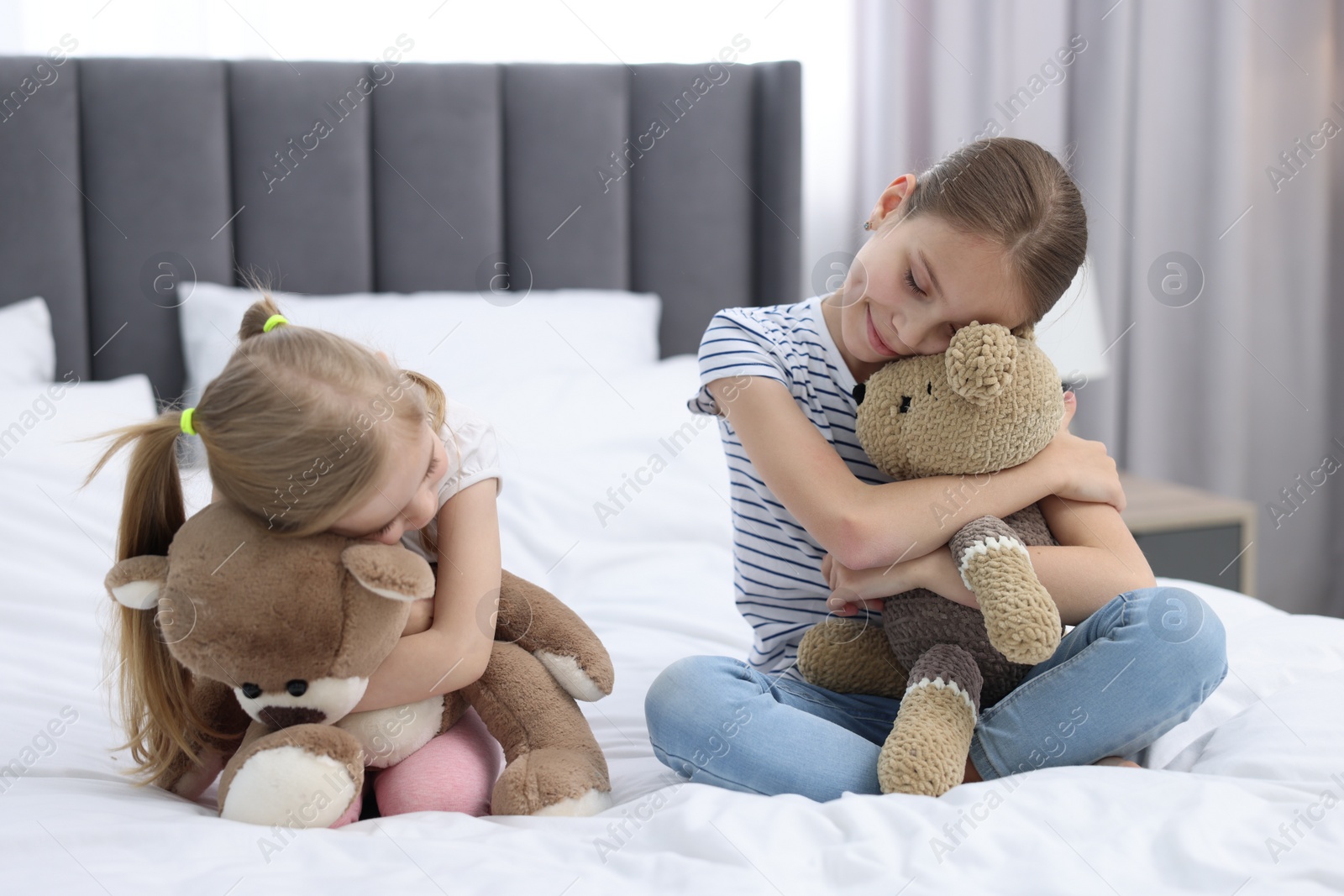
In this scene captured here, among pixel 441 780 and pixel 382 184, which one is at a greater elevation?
pixel 382 184

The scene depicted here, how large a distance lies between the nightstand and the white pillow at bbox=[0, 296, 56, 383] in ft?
6.08

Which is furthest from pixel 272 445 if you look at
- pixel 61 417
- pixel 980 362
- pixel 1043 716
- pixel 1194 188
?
pixel 1194 188

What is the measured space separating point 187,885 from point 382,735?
8.9 inches

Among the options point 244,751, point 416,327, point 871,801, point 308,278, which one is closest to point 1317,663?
point 871,801

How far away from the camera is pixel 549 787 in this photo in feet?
2.70

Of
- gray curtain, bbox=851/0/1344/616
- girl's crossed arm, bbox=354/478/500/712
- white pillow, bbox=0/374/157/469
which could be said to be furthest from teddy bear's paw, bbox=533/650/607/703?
gray curtain, bbox=851/0/1344/616

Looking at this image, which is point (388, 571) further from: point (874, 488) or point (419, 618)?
point (874, 488)

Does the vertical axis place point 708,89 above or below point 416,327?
above

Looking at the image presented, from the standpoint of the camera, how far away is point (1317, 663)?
1073 mm

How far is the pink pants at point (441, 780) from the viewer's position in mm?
851

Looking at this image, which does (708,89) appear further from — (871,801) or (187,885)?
(187,885)

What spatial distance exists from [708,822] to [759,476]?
39 centimetres

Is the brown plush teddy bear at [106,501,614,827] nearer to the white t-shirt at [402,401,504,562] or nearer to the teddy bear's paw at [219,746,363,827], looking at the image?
the teddy bear's paw at [219,746,363,827]

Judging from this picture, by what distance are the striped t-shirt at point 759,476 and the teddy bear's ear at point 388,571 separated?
1.18 ft
